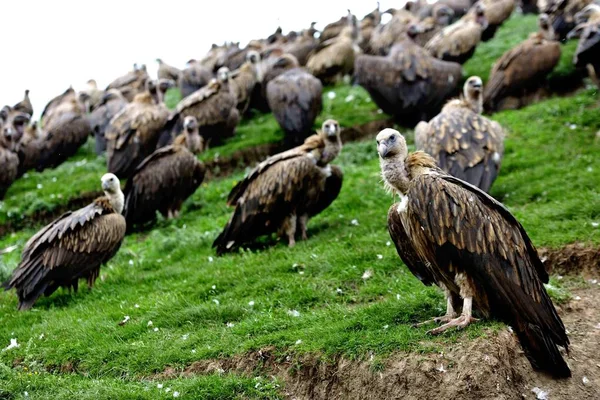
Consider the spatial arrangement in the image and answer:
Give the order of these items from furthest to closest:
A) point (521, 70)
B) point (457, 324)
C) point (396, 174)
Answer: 1. point (521, 70)
2. point (396, 174)
3. point (457, 324)

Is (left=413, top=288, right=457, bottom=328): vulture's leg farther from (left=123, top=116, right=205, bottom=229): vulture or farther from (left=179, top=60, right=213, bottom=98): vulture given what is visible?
(left=179, top=60, right=213, bottom=98): vulture

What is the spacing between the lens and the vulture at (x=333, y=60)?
19.3 m

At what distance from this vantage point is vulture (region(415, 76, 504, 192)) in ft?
30.5

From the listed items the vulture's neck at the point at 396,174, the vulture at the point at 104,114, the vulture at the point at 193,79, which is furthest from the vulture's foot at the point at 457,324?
the vulture at the point at 193,79

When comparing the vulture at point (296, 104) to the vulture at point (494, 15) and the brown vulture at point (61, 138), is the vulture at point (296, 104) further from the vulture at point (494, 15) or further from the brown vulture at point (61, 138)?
the vulture at point (494, 15)

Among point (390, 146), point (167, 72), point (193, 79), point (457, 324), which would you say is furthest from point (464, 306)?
point (167, 72)

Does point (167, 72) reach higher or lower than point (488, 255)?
lower

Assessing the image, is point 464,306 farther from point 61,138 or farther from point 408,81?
point 61,138

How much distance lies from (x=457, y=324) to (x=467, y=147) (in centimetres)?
391

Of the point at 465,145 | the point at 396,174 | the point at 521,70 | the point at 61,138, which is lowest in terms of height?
the point at 61,138

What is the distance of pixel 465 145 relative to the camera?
954 cm

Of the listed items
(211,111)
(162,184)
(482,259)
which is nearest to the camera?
(482,259)

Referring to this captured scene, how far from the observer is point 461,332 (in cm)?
604

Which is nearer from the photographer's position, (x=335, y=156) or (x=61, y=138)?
(x=335, y=156)
